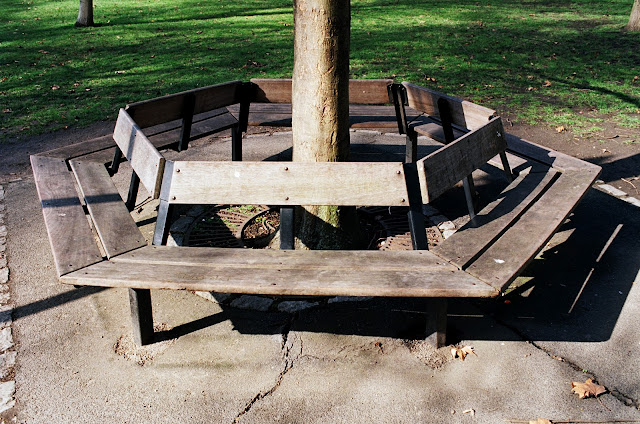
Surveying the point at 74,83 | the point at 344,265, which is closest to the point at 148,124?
the point at 344,265

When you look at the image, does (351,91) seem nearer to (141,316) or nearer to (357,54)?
(141,316)

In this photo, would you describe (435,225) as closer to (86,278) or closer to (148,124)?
(148,124)

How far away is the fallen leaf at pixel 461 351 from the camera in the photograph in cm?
342

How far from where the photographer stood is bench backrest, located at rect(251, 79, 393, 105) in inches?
222

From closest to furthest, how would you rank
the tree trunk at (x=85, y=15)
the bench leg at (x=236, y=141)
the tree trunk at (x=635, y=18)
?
the bench leg at (x=236, y=141)
the tree trunk at (x=635, y=18)
the tree trunk at (x=85, y=15)

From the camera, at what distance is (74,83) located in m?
9.12

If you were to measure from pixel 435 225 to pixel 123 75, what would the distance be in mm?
6555

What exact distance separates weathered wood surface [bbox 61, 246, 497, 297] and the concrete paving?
531 mm

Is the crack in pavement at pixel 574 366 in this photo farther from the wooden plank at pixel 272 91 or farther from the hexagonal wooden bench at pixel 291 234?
the wooden plank at pixel 272 91

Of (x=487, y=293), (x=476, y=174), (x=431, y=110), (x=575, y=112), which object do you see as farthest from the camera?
(x=575, y=112)

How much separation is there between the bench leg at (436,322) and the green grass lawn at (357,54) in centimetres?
458

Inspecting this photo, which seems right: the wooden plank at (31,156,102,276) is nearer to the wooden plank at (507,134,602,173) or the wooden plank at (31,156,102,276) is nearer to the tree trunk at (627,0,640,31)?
the wooden plank at (507,134,602,173)

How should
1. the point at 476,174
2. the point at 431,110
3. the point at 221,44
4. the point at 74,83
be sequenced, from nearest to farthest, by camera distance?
the point at 431,110 → the point at 476,174 → the point at 74,83 → the point at 221,44

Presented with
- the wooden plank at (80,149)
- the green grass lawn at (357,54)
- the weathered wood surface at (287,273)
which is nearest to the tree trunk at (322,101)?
the weathered wood surface at (287,273)
